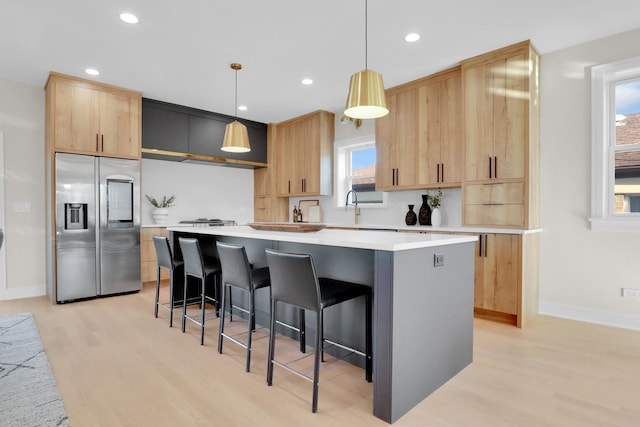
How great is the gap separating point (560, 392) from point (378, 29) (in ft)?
9.72

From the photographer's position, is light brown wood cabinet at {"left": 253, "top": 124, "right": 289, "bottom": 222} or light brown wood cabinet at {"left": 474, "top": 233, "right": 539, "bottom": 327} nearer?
light brown wood cabinet at {"left": 474, "top": 233, "right": 539, "bottom": 327}

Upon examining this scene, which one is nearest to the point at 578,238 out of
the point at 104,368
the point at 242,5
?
the point at 242,5

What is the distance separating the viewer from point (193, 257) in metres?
2.94

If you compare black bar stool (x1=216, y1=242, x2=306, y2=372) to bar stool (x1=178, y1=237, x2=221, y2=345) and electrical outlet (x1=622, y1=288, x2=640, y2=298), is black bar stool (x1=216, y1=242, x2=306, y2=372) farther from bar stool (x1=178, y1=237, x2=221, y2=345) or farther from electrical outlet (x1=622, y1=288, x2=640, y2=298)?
electrical outlet (x1=622, y1=288, x2=640, y2=298)

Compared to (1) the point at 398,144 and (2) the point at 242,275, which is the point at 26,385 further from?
(1) the point at 398,144

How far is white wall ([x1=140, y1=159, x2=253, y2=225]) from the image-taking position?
536 centimetres

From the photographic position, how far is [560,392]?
79.6 inches

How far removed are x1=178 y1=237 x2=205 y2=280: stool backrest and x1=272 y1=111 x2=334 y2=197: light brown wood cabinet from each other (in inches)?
111

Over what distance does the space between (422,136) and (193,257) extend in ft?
9.49

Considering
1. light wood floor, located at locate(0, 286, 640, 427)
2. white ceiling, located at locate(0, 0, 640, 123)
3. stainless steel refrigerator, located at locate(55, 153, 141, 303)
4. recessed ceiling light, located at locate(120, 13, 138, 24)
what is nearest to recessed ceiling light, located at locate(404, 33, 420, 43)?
white ceiling, located at locate(0, 0, 640, 123)

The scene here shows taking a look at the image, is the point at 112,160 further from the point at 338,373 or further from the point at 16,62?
the point at 338,373

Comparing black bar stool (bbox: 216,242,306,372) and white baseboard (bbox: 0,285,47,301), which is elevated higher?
black bar stool (bbox: 216,242,306,372)

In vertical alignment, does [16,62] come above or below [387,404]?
above

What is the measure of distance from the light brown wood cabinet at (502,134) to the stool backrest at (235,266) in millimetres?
2409
